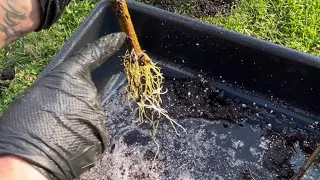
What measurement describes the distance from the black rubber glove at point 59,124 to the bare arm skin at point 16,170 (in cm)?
2

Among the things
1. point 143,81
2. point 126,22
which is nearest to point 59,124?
point 126,22

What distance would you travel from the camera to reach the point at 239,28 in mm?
2588

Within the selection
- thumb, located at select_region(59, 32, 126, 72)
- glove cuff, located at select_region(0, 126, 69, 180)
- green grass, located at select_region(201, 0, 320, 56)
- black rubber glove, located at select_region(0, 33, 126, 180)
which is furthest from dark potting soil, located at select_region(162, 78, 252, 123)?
glove cuff, located at select_region(0, 126, 69, 180)

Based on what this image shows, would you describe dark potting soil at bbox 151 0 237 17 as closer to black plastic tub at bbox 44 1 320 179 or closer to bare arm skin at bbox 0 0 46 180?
black plastic tub at bbox 44 1 320 179

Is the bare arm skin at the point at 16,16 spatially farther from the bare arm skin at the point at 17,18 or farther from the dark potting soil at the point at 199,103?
the dark potting soil at the point at 199,103

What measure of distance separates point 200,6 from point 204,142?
34.1 inches

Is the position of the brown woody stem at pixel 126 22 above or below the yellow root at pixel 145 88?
above

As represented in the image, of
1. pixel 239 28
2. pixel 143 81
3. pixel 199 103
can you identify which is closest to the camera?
pixel 143 81

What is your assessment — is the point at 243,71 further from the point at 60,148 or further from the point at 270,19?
the point at 60,148

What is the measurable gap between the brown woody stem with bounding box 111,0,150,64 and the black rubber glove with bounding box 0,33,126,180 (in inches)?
11.2

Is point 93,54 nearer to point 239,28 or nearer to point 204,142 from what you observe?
point 204,142

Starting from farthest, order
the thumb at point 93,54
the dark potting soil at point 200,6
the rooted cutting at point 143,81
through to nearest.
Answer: the dark potting soil at point 200,6 → the rooted cutting at point 143,81 → the thumb at point 93,54

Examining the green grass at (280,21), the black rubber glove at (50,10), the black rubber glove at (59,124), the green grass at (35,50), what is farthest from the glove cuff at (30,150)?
the green grass at (280,21)

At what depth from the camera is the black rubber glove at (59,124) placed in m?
1.38
